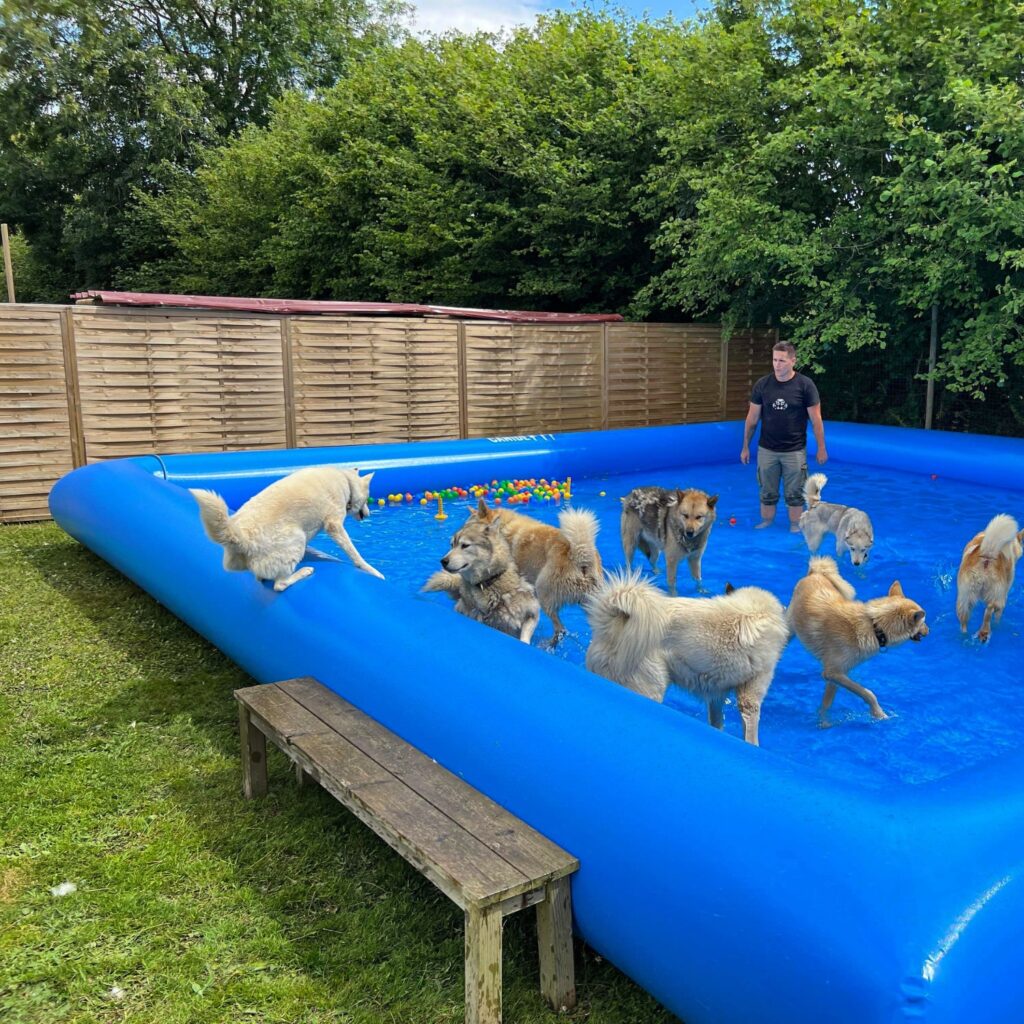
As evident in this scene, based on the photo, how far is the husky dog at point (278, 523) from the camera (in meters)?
4.42

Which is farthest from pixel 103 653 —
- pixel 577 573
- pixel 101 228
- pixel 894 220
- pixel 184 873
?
pixel 101 228

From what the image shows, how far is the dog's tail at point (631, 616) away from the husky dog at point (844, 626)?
3.54 feet

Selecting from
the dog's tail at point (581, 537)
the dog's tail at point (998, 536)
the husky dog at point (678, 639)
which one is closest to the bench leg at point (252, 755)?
the husky dog at point (678, 639)

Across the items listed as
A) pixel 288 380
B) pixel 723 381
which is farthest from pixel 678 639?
pixel 723 381

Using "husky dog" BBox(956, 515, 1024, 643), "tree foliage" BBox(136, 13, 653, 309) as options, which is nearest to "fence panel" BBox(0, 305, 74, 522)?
"husky dog" BBox(956, 515, 1024, 643)

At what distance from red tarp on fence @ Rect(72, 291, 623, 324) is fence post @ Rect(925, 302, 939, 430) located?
206 inches

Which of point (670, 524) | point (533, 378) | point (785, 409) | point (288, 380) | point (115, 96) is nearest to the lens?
point (670, 524)

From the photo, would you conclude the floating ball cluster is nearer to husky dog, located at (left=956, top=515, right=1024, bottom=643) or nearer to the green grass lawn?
husky dog, located at (left=956, top=515, right=1024, bottom=643)

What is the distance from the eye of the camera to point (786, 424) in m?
8.40

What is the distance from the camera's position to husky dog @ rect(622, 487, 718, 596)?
6.18 meters

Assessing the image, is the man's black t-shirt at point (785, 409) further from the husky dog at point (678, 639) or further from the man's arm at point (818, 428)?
the husky dog at point (678, 639)

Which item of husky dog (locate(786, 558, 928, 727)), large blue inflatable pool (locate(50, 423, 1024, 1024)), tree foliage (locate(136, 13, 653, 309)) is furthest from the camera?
tree foliage (locate(136, 13, 653, 309))

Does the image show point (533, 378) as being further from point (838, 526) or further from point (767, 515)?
point (838, 526)

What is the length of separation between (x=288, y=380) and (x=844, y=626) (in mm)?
8951
